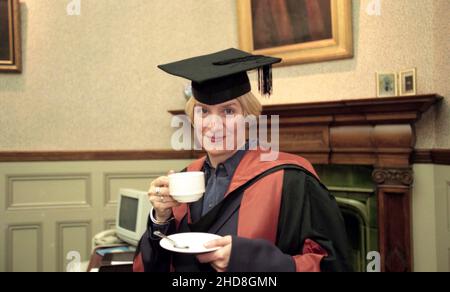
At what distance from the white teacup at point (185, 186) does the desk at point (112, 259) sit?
2.64 feet

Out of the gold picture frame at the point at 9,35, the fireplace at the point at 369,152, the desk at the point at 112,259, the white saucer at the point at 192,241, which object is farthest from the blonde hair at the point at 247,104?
the gold picture frame at the point at 9,35

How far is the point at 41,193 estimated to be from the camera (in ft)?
10.4

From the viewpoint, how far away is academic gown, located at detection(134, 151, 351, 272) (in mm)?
1002

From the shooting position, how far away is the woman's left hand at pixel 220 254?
37.2 inches

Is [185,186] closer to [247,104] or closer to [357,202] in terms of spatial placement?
[247,104]

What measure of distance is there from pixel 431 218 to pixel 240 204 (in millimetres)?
1747

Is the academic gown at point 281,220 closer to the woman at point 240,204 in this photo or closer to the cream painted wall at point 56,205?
the woman at point 240,204

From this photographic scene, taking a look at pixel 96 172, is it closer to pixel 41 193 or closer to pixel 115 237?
pixel 41 193

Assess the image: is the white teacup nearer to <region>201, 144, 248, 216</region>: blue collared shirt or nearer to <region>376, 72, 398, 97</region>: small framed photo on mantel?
<region>201, 144, 248, 216</region>: blue collared shirt

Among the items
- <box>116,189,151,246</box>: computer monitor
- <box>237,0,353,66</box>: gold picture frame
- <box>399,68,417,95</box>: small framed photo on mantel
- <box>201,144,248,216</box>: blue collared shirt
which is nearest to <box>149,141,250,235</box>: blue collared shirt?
<box>201,144,248,216</box>: blue collared shirt

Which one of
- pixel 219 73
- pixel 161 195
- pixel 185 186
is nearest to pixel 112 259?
pixel 161 195

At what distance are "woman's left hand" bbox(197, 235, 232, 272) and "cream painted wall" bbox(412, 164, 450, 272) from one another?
183 cm
